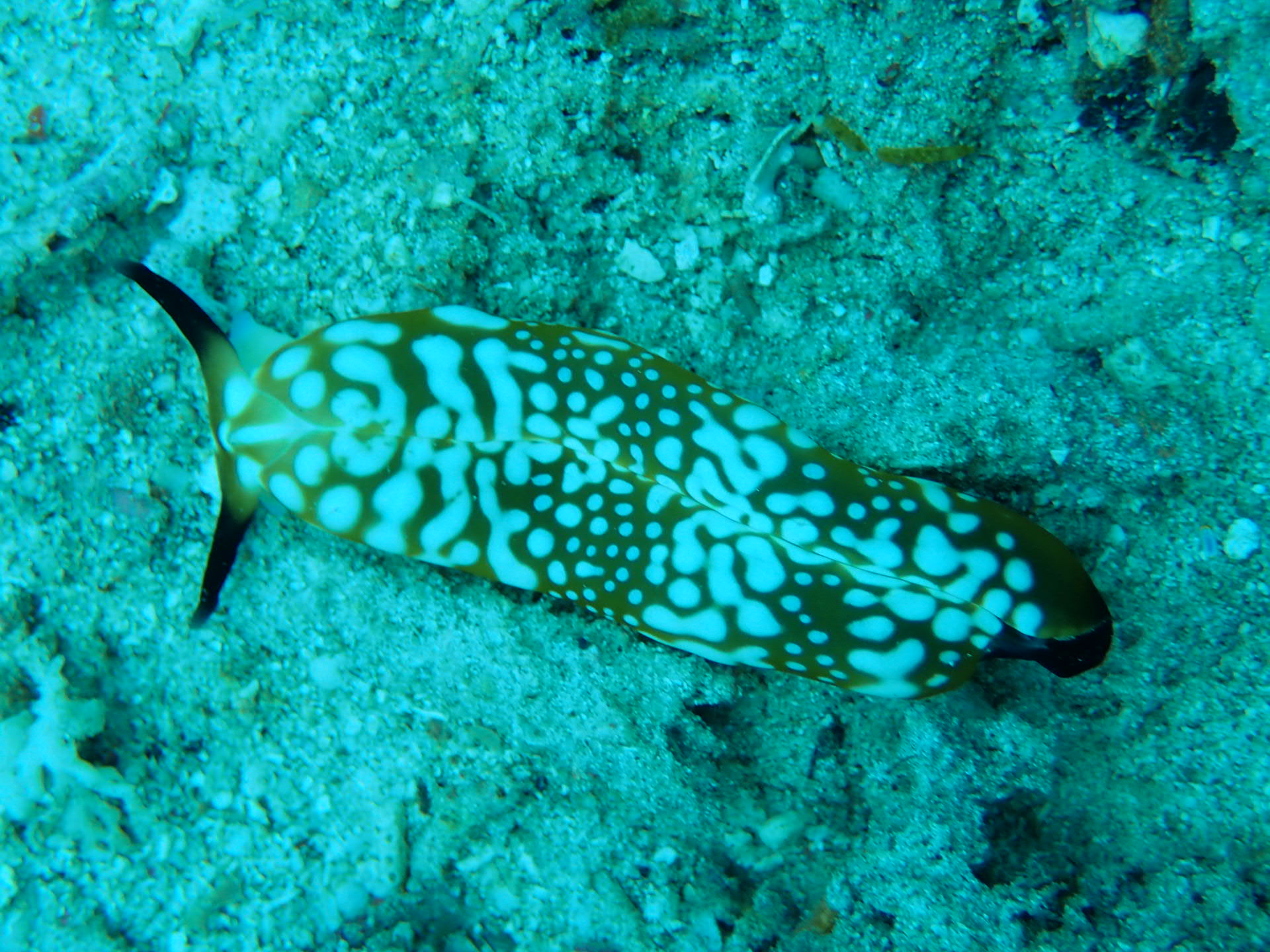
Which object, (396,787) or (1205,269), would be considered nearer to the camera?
(1205,269)

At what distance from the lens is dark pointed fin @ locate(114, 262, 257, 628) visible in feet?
8.72

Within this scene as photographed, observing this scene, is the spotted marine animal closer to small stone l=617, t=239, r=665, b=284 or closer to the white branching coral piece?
small stone l=617, t=239, r=665, b=284

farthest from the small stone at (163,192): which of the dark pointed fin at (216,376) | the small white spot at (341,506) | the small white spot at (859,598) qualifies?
the small white spot at (859,598)

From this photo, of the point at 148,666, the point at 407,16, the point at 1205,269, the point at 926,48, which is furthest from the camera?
the point at 148,666

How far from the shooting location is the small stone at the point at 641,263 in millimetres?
2877

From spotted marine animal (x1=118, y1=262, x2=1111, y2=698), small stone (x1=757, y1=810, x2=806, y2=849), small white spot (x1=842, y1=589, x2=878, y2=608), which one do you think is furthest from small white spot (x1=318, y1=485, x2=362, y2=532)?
small stone (x1=757, y1=810, x2=806, y2=849)

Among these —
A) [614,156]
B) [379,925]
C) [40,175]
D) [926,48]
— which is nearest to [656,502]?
[614,156]

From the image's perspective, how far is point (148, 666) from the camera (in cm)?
295

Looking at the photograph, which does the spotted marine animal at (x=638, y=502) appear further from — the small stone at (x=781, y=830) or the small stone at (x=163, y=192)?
the small stone at (x=781, y=830)

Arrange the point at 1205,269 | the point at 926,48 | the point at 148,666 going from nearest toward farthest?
the point at 1205,269 → the point at 926,48 → the point at 148,666

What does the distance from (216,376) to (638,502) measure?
1.61 metres

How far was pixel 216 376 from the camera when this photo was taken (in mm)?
2666

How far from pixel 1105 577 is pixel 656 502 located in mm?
1603

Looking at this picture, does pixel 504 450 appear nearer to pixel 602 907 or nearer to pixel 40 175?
pixel 602 907
